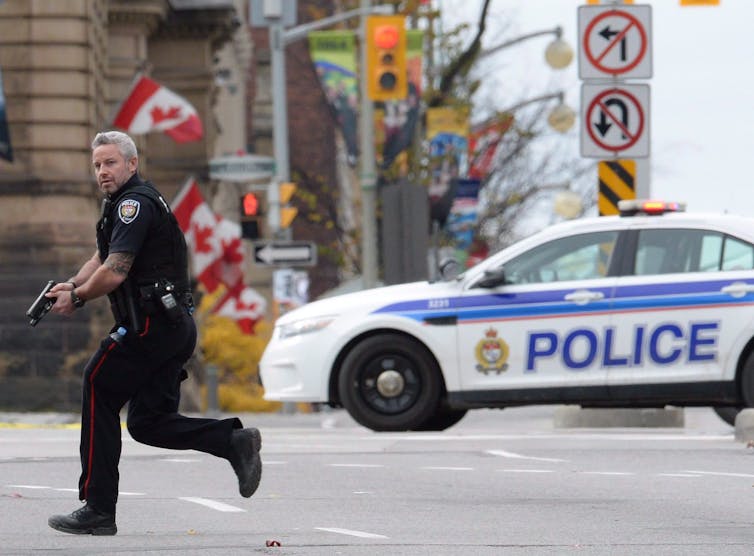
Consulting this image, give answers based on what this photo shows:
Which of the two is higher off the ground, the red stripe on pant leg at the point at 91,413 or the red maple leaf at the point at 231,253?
the red stripe on pant leg at the point at 91,413

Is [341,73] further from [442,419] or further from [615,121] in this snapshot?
[442,419]

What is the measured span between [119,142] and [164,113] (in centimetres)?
2326

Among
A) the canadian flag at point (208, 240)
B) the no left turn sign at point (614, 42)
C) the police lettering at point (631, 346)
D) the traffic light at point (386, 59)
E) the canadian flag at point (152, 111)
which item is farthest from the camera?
the canadian flag at point (208, 240)

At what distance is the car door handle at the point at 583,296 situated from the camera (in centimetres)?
1524

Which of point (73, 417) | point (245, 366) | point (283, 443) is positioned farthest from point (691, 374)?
point (245, 366)

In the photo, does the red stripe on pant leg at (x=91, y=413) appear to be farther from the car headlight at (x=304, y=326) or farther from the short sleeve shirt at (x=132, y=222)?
the car headlight at (x=304, y=326)

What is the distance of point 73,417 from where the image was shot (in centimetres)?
2464

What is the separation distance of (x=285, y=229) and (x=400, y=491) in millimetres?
20724

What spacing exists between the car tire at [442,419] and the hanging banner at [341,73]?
17843 mm

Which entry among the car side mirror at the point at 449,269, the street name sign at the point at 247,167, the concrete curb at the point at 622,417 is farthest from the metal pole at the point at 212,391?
the car side mirror at the point at 449,269

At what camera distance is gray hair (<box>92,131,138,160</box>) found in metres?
9.26

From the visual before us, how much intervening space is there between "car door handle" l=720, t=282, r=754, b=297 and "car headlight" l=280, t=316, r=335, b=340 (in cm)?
286

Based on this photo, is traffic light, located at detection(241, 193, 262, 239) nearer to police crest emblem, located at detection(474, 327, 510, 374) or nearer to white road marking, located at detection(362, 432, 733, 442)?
white road marking, located at detection(362, 432, 733, 442)

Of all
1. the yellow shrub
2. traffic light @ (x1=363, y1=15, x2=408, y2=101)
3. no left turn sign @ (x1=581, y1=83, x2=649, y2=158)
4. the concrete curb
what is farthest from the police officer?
the yellow shrub
